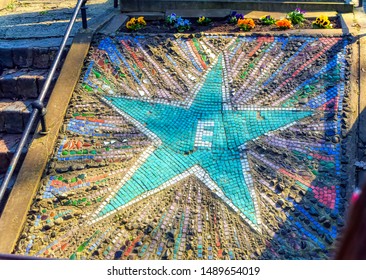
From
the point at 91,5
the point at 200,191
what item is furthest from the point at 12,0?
the point at 200,191

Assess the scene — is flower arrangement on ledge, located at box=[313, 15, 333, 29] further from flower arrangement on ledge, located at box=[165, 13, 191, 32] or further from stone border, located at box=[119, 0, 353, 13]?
flower arrangement on ledge, located at box=[165, 13, 191, 32]

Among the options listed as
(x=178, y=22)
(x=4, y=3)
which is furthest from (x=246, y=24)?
(x=4, y=3)

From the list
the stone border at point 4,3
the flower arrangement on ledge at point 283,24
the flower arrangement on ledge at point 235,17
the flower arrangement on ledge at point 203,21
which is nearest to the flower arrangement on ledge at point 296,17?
the flower arrangement on ledge at point 283,24

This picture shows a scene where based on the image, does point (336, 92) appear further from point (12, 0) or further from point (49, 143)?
point (12, 0)

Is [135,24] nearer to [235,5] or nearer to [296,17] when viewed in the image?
[235,5]

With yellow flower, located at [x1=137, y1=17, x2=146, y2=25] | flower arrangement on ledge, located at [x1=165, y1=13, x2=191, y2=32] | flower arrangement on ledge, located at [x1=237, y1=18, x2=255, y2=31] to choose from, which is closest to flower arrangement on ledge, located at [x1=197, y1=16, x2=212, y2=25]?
flower arrangement on ledge, located at [x1=165, y1=13, x2=191, y2=32]
